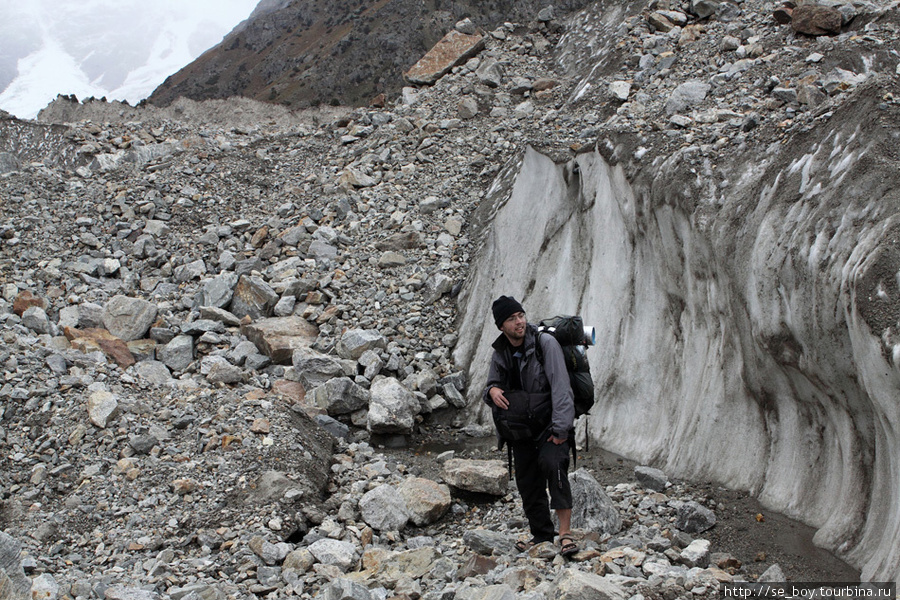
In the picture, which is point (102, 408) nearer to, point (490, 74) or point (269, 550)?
point (269, 550)

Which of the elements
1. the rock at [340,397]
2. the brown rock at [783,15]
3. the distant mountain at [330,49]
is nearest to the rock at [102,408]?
the rock at [340,397]

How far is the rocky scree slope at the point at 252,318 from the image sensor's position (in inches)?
263

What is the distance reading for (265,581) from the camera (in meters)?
6.06

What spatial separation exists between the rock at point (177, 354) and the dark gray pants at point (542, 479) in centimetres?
718

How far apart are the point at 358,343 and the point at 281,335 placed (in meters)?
1.38

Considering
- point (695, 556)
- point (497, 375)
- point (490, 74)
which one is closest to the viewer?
point (695, 556)

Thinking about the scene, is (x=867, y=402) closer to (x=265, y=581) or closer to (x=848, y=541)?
(x=848, y=541)

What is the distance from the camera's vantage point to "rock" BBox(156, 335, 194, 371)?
11312 millimetres

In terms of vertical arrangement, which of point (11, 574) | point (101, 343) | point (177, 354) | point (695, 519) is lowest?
point (695, 519)

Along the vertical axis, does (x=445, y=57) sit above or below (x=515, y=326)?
above

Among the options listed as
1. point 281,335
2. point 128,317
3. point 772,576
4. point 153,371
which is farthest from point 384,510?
point 128,317

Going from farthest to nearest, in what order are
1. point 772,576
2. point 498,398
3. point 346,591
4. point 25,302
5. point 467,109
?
1. point 467,109
2. point 25,302
3. point 498,398
4. point 346,591
5. point 772,576

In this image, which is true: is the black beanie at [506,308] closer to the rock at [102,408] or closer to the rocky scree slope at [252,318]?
the rocky scree slope at [252,318]

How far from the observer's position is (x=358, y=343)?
11359 mm
